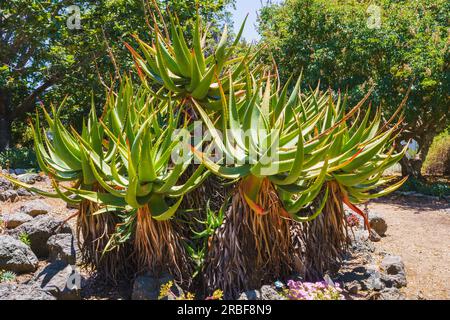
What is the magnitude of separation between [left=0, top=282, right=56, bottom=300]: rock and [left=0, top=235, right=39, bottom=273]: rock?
38.6 inches

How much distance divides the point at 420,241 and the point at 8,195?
242 inches

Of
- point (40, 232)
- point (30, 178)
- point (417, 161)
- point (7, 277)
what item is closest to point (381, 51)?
point (417, 161)

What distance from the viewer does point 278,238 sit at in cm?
338

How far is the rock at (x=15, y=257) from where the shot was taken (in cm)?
411

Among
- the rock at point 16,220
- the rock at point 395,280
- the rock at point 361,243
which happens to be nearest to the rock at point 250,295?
the rock at point 395,280

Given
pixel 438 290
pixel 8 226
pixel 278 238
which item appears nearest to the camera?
pixel 278 238

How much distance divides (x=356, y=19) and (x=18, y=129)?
11.1 metres

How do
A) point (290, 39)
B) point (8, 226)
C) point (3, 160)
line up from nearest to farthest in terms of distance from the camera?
point (8, 226), point (3, 160), point (290, 39)

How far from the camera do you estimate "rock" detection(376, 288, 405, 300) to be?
3.58m

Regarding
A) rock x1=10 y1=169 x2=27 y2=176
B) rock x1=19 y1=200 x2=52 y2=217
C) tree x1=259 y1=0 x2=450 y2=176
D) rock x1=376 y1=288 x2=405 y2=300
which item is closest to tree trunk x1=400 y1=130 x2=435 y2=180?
tree x1=259 y1=0 x2=450 y2=176

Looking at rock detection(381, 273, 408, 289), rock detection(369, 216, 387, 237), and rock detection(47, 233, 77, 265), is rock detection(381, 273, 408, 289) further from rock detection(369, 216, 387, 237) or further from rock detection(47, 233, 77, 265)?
rock detection(47, 233, 77, 265)

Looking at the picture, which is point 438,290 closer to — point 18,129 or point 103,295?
point 103,295
